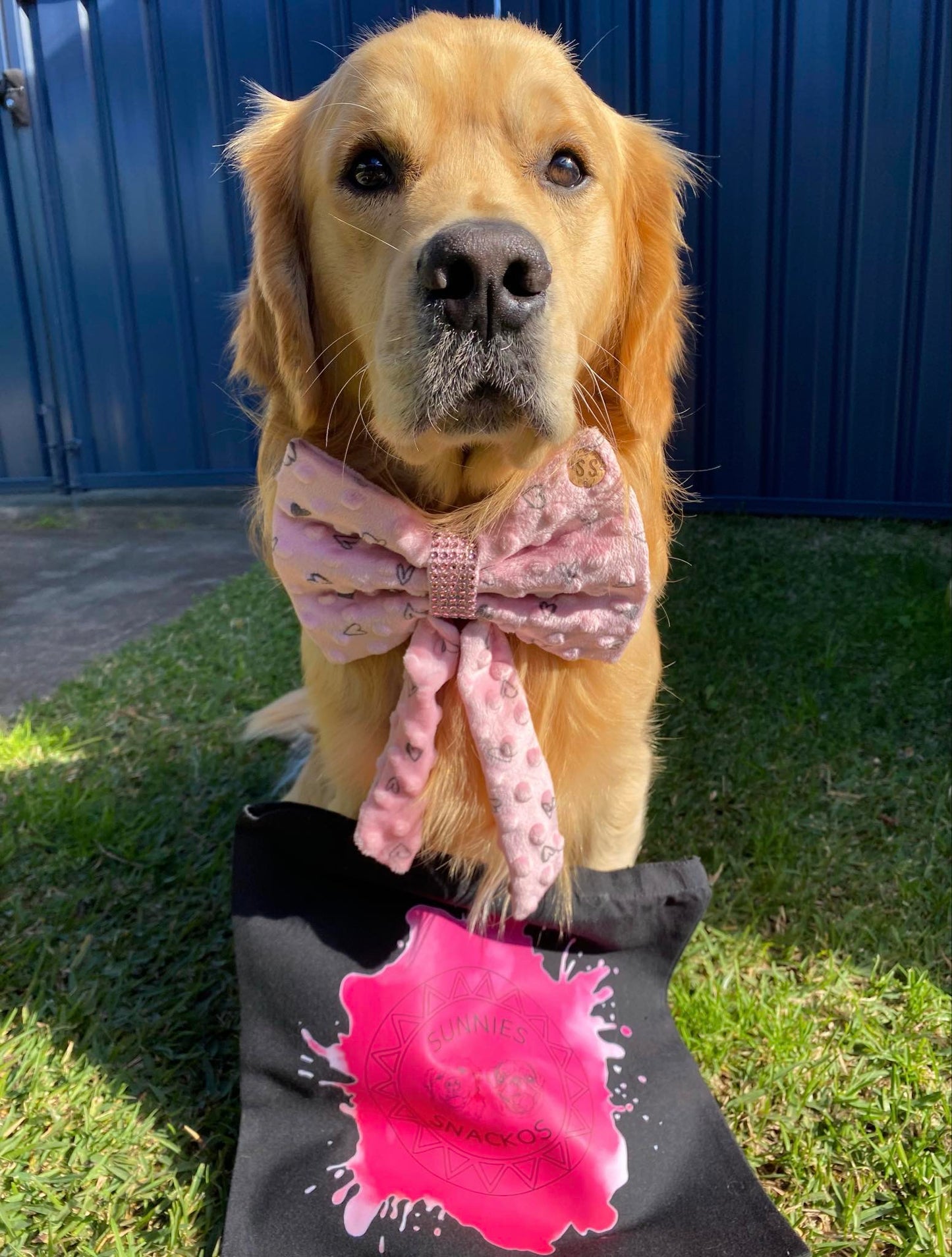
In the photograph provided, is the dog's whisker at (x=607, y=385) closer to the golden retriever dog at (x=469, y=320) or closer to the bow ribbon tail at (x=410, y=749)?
the golden retriever dog at (x=469, y=320)

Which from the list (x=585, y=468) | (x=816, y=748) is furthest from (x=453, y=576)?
(x=816, y=748)

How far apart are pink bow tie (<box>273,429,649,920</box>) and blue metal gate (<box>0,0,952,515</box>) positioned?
11.4ft

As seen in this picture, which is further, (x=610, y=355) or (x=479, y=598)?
(x=610, y=355)

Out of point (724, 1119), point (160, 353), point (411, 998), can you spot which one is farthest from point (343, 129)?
point (160, 353)

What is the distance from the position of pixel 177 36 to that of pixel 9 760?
175 inches

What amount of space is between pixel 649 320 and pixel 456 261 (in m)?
0.68

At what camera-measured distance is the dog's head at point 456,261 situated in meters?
1.22

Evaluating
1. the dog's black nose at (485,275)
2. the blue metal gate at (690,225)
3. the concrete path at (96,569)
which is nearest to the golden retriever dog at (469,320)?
the dog's black nose at (485,275)

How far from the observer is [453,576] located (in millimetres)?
1388

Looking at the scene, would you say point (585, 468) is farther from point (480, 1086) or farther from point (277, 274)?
point (480, 1086)

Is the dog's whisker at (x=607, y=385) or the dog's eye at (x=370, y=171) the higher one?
the dog's eye at (x=370, y=171)

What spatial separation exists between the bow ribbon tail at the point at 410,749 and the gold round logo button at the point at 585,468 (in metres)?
0.33

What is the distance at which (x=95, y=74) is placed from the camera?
5035 mm

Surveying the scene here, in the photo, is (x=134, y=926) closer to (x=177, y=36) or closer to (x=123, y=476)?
(x=123, y=476)
